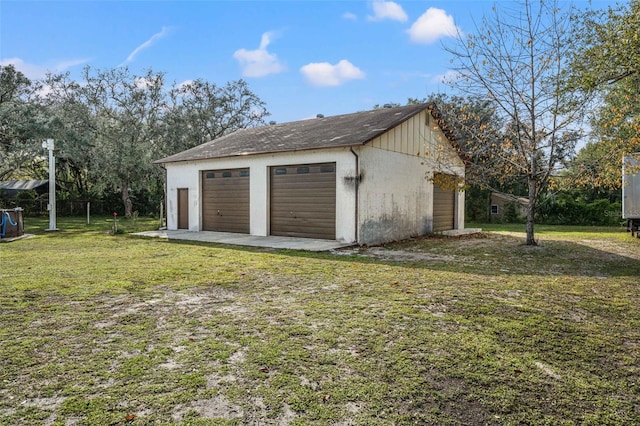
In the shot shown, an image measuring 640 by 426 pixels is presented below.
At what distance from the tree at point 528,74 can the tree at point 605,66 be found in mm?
585

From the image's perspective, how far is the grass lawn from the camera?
2537mm

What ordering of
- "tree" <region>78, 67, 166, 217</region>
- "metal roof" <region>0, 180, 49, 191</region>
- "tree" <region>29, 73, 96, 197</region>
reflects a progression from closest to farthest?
"tree" <region>29, 73, 96, 197</region> → "tree" <region>78, 67, 166, 217</region> → "metal roof" <region>0, 180, 49, 191</region>

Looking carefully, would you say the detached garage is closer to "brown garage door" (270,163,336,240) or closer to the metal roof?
"brown garage door" (270,163,336,240)

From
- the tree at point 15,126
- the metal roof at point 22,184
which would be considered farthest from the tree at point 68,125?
the metal roof at point 22,184

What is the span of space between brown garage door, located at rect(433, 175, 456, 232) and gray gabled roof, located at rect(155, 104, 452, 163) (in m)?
2.48

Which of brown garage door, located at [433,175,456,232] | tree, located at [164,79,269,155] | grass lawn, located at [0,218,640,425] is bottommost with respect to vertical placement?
grass lawn, located at [0,218,640,425]

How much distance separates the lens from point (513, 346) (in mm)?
3631

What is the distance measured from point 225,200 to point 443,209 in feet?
29.3

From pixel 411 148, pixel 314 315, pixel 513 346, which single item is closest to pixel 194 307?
pixel 314 315

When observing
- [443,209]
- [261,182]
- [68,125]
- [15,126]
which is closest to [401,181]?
[443,209]

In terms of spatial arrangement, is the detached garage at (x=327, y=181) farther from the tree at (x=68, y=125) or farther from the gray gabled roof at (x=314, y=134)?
the tree at (x=68, y=125)

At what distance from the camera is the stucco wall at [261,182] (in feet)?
38.8

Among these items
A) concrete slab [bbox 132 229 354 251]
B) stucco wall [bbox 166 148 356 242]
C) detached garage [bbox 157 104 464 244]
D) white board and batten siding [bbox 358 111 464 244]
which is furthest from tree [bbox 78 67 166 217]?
white board and batten siding [bbox 358 111 464 244]

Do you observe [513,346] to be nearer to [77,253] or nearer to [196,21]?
[77,253]
